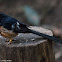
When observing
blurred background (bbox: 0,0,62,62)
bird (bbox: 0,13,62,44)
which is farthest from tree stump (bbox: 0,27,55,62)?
blurred background (bbox: 0,0,62,62)

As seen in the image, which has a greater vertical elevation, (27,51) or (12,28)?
(12,28)

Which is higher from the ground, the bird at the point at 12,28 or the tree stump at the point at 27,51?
the bird at the point at 12,28

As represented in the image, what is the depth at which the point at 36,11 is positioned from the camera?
28.9ft

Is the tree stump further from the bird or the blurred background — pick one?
the blurred background

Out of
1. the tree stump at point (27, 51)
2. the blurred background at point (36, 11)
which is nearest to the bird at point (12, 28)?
the tree stump at point (27, 51)

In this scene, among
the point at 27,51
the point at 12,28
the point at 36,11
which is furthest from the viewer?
the point at 36,11

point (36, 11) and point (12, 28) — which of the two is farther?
point (36, 11)

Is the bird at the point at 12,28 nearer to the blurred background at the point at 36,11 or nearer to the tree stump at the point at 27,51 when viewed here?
the tree stump at the point at 27,51

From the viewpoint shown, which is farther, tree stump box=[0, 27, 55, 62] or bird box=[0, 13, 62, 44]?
bird box=[0, 13, 62, 44]

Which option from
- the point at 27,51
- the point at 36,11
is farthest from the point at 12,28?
the point at 36,11

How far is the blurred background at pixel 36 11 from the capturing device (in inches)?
322

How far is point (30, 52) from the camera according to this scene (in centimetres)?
Answer: 297

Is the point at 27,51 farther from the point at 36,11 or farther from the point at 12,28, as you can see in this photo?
the point at 36,11

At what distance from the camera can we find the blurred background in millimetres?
8173
